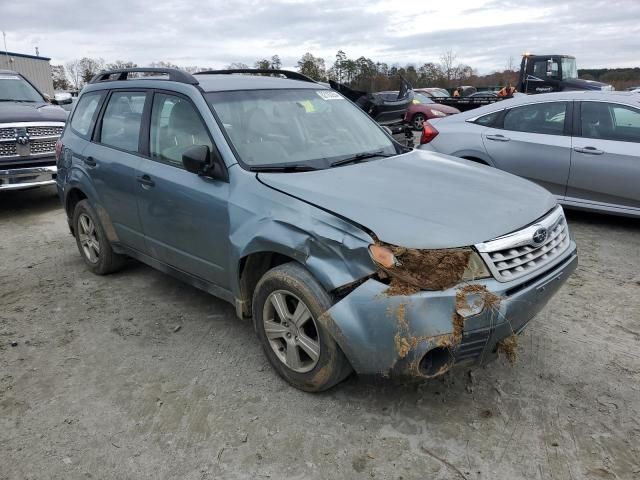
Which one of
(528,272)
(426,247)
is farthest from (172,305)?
(528,272)

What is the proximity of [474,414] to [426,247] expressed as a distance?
1.03 m

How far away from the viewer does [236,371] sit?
11.1ft

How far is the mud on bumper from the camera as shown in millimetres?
7254

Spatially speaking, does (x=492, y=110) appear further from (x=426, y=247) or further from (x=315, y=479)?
(x=315, y=479)

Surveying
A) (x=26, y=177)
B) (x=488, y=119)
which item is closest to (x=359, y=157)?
(x=488, y=119)

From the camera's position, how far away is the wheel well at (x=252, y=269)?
3203 mm

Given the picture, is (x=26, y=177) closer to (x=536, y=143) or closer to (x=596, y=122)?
(x=536, y=143)

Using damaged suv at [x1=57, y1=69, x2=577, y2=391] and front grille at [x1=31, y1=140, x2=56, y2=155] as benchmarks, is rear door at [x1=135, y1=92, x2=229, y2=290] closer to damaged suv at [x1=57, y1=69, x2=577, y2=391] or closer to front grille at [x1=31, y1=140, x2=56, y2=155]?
damaged suv at [x1=57, y1=69, x2=577, y2=391]

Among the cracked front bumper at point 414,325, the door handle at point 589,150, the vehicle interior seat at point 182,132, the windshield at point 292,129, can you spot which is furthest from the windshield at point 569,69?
the cracked front bumper at point 414,325

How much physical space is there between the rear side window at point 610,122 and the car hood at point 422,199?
303cm

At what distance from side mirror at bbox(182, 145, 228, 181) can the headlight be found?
1.29 m

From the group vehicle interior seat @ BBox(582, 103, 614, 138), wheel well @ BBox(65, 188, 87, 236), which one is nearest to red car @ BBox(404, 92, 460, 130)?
vehicle interior seat @ BBox(582, 103, 614, 138)

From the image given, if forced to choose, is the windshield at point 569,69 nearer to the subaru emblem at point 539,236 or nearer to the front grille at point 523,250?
the front grille at point 523,250

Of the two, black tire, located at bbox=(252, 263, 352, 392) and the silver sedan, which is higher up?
the silver sedan
